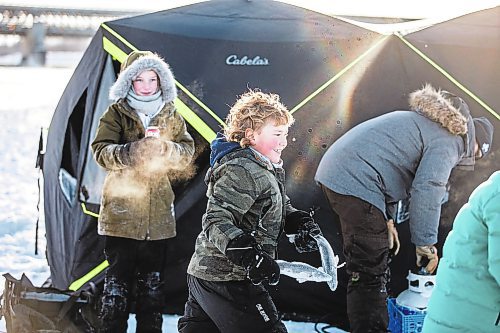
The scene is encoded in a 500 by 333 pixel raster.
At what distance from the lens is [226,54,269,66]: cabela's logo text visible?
159 inches

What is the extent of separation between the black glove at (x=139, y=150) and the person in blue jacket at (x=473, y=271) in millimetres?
1609

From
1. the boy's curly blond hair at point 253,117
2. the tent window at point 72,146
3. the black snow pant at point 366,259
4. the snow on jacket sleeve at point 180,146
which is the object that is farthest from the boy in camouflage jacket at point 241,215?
the tent window at point 72,146

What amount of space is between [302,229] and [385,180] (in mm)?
719

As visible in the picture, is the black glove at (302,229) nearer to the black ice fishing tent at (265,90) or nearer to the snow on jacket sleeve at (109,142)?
the snow on jacket sleeve at (109,142)

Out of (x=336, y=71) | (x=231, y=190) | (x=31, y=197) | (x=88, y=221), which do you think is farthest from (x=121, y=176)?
(x=31, y=197)

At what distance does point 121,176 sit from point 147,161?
0.56ft

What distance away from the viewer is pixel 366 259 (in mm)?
3338

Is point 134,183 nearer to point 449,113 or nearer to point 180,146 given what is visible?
Result: point 180,146

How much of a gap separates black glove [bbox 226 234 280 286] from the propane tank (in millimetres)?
1327

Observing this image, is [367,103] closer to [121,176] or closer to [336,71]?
[336,71]

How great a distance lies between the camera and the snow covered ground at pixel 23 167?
16.1ft

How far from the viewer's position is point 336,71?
157 inches

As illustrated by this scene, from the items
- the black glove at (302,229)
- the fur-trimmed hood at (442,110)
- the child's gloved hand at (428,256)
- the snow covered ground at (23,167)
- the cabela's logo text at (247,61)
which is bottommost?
the snow covered ground at (23,167)

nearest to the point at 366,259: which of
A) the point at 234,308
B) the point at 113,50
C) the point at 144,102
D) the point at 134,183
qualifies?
the point at 234,308
